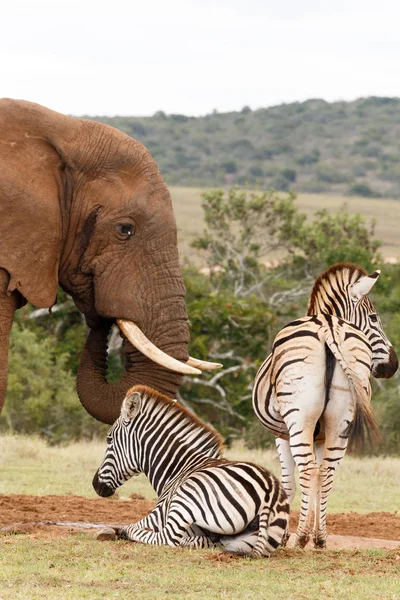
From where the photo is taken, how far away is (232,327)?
25.7 meters

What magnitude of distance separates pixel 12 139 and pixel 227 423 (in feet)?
56.9

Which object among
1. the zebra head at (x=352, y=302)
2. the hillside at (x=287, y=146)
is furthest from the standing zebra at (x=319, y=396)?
the hillside at (x=287, y=146)

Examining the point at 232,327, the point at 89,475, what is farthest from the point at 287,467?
the point at 232,327

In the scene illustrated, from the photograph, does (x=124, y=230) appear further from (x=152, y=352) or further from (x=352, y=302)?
(x=352, y=302)

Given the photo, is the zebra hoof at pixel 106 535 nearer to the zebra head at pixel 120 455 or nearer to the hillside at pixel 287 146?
the zebra head at pixel 120 455

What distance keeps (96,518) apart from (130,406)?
5.90 ft

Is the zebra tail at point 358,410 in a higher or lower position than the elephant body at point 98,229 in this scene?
lower

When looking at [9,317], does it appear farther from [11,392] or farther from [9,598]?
[11,392]

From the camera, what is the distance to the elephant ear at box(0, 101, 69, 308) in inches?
323

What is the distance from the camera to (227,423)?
25.1 metres

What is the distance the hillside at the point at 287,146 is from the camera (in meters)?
98.3

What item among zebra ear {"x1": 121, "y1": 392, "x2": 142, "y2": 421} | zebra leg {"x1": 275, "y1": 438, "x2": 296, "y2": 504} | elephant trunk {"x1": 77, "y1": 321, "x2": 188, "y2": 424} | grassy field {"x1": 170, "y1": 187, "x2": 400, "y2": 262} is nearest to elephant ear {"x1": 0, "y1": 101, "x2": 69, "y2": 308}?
elephant trunk {"x1": 77, "y1": 321, "x2": 188, "y2": 424}

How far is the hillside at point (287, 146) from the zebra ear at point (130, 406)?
81.3 meters

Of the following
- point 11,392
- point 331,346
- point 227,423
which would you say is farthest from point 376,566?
point 227,423
